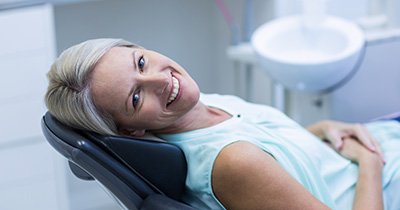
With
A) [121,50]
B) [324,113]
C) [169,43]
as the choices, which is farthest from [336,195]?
[169,43]

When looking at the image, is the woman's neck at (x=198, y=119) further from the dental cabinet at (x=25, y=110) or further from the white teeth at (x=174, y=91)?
the dental cabinet at (x=25, y=110)

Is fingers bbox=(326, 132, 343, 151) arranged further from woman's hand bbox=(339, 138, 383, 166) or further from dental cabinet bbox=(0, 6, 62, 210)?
dental cabinet bbox=(0, 6, 62, 210)

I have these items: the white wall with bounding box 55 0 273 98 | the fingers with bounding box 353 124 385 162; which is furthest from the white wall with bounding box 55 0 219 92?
the fingers with bounding box 353 124 385 162

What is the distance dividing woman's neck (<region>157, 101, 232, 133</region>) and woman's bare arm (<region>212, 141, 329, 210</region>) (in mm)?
156

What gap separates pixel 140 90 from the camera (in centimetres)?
128

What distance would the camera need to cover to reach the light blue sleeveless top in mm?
1300

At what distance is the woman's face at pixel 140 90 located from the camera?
125cm

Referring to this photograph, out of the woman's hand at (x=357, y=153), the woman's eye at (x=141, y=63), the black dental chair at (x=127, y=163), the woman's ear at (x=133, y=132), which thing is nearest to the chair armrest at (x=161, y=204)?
the black dental chair at (x=127, y=163)

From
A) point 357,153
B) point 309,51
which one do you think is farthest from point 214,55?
point 357,153

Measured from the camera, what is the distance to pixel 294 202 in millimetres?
1242

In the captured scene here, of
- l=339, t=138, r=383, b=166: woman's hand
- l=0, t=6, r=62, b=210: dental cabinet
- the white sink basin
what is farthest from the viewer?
the white sink basin

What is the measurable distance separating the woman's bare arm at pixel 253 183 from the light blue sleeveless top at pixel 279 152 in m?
0.03

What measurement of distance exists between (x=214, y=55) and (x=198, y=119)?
1.65m

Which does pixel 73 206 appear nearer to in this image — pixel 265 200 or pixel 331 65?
pixel 331 65
